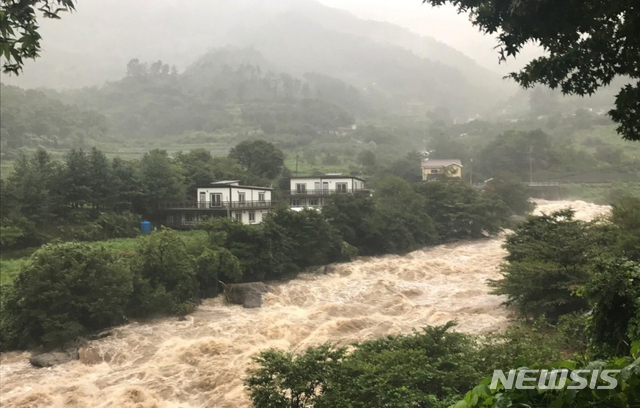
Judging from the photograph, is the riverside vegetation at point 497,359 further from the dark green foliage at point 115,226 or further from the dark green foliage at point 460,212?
the dark green foliage at point 460,212

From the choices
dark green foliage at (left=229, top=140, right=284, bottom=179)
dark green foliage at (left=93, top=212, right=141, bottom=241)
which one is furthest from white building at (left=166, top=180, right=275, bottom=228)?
dark green foliage at (left=229, top=140, right=284, bottom=179)

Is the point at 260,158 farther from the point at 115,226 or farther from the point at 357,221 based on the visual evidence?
the point at 115,226

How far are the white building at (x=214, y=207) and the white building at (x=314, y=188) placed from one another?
757cm

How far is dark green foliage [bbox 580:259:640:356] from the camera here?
5.45 metres

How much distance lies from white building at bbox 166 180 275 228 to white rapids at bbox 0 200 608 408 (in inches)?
358

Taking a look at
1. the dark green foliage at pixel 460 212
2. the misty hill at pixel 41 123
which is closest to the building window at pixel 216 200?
the dark green foliage at pixel 460 212

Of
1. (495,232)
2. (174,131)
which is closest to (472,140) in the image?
(495,232)

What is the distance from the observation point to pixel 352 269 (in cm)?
2659

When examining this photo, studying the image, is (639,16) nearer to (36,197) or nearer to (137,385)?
(137,385)

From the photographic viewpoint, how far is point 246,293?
20.8 meters

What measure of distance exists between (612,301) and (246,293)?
17.1 m

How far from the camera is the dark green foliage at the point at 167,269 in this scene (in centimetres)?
1895

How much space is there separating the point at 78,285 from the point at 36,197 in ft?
42.4

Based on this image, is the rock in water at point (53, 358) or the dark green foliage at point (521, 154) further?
the dark green foliage at point (521, 154)
